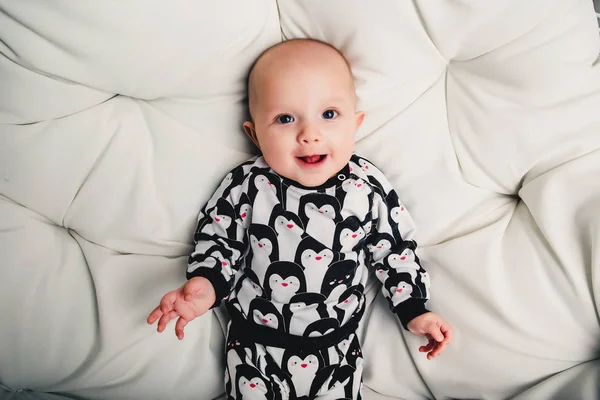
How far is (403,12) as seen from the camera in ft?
2.71

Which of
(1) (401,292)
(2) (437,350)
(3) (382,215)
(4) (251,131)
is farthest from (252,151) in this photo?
(2) (437,350)

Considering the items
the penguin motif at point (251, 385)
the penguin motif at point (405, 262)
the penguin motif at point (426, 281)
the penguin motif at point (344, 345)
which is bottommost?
the penguin motif at point (251, 385)

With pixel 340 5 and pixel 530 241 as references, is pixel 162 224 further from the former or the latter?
pixel 530 241

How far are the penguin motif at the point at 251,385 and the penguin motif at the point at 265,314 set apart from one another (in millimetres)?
80

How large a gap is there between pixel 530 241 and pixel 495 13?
37 centimetres

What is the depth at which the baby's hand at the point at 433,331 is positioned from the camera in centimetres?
83

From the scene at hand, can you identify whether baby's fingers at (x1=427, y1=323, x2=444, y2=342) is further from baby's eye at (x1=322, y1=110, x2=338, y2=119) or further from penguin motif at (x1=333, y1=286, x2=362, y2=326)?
baby's eye at (x1=322, y1=110, x2=338, y2=119)

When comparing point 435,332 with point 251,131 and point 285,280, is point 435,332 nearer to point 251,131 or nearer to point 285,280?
point 285,280

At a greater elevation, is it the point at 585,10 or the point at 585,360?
the point at 585,10

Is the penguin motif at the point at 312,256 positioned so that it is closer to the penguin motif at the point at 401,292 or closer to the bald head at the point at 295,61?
the penguin motif at the point at 401,292

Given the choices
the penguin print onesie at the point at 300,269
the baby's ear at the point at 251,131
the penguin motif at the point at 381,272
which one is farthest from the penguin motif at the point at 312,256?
the baby's ear at the point at 251,131

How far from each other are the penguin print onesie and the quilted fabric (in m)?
0.05

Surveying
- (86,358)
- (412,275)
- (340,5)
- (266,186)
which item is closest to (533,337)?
(412,275)

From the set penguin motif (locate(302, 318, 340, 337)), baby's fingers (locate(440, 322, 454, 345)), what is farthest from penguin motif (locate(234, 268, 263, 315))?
baby's fingers (locate(440, 322, 454, 345))
